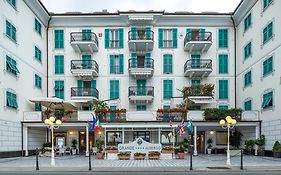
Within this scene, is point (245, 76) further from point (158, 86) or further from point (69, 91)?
point (69, 91)

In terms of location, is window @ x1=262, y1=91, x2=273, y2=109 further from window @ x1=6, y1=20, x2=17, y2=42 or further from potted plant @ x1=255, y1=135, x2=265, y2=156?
window @ x1=6, y1=20, x2=17, y2=42

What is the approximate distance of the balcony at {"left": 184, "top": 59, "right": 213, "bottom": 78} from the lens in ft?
106

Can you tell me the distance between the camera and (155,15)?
109 ft

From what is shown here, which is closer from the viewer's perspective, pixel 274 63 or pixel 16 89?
pixel 274 63

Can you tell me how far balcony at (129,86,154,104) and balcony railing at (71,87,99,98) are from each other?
12.4ft

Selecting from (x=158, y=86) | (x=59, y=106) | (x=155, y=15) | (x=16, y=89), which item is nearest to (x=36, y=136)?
(x=59, y=106)

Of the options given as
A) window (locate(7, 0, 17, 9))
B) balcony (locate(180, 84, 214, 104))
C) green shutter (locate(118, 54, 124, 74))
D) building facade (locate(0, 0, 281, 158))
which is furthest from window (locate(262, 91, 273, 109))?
window (locate(7, 0, 17, 9))

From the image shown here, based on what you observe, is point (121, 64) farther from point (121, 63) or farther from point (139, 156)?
point (139, 156)

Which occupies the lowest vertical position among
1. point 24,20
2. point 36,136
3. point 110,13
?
point 36,136

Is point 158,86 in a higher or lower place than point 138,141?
higher

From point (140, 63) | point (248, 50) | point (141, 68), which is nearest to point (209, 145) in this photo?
point (248, 50)

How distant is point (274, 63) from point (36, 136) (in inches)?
883

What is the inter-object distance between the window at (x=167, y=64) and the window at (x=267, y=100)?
10746 millimetres

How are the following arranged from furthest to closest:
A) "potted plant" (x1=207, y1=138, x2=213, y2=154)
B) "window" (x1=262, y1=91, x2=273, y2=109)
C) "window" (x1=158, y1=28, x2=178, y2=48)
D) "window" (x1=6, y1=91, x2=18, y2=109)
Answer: "window" (x1=158, y1=28, x2=178, y2=48)
"potted plant" (x1=207, y1=138, x2=213, y2=154)
"window" (x1=262, y1=91, x2=273, y2=109)
"window" (x1=6, y1=91, x2=18, y2=109)
